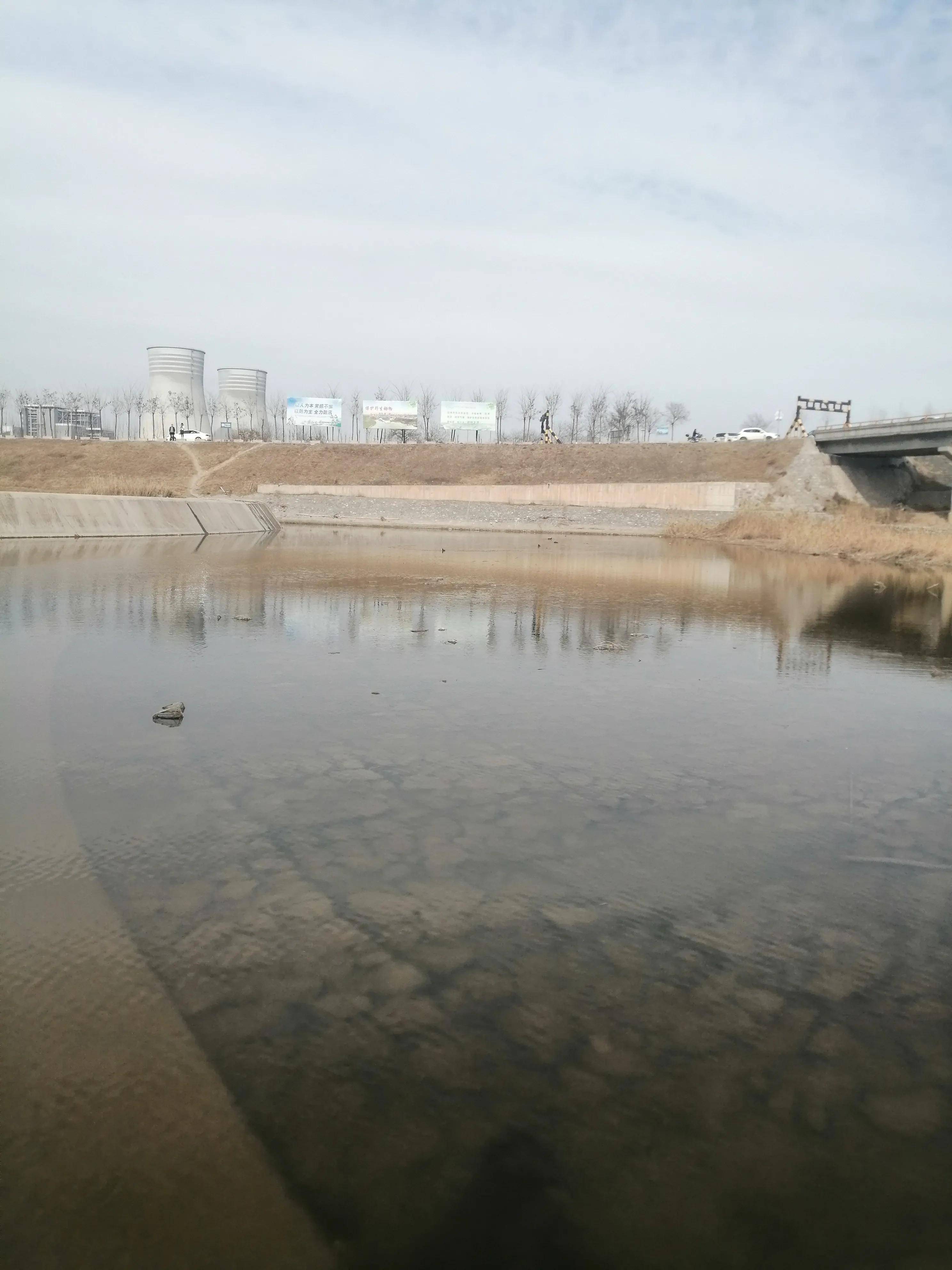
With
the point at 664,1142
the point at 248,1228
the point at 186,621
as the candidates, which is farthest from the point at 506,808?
the point at 186,621

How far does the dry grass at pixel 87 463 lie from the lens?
228 ft

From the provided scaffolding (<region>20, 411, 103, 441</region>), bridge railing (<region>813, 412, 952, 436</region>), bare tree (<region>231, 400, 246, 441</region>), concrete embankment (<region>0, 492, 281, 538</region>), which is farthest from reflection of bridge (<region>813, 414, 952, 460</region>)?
scaffolding (<region>20, 411, 103, 441</region>)

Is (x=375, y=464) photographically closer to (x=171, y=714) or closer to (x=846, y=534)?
(x=846, y=534)

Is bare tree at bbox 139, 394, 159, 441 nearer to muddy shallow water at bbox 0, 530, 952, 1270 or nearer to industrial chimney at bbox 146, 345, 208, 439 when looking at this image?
industrial chimney at bbox 146, 345, 208, 439

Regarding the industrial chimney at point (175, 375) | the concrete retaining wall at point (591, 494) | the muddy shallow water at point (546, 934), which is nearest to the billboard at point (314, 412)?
the industrial chimney at point (175, 375)

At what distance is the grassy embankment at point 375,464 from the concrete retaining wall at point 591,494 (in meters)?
7.36

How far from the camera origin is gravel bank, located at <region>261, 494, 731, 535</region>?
50438mm

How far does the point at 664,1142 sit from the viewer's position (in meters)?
3.23

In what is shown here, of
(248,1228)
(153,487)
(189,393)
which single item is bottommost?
(248,1228)

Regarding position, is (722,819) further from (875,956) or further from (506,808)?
(875,956)

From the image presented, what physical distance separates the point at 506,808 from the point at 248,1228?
3672mm

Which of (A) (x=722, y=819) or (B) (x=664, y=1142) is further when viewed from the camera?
(A) (x=722, y=819)

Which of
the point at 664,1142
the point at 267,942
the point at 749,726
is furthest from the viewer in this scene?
the point at 749,726

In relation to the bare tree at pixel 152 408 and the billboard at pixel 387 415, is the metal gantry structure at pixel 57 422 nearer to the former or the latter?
the bare tree at pixel 152 408
